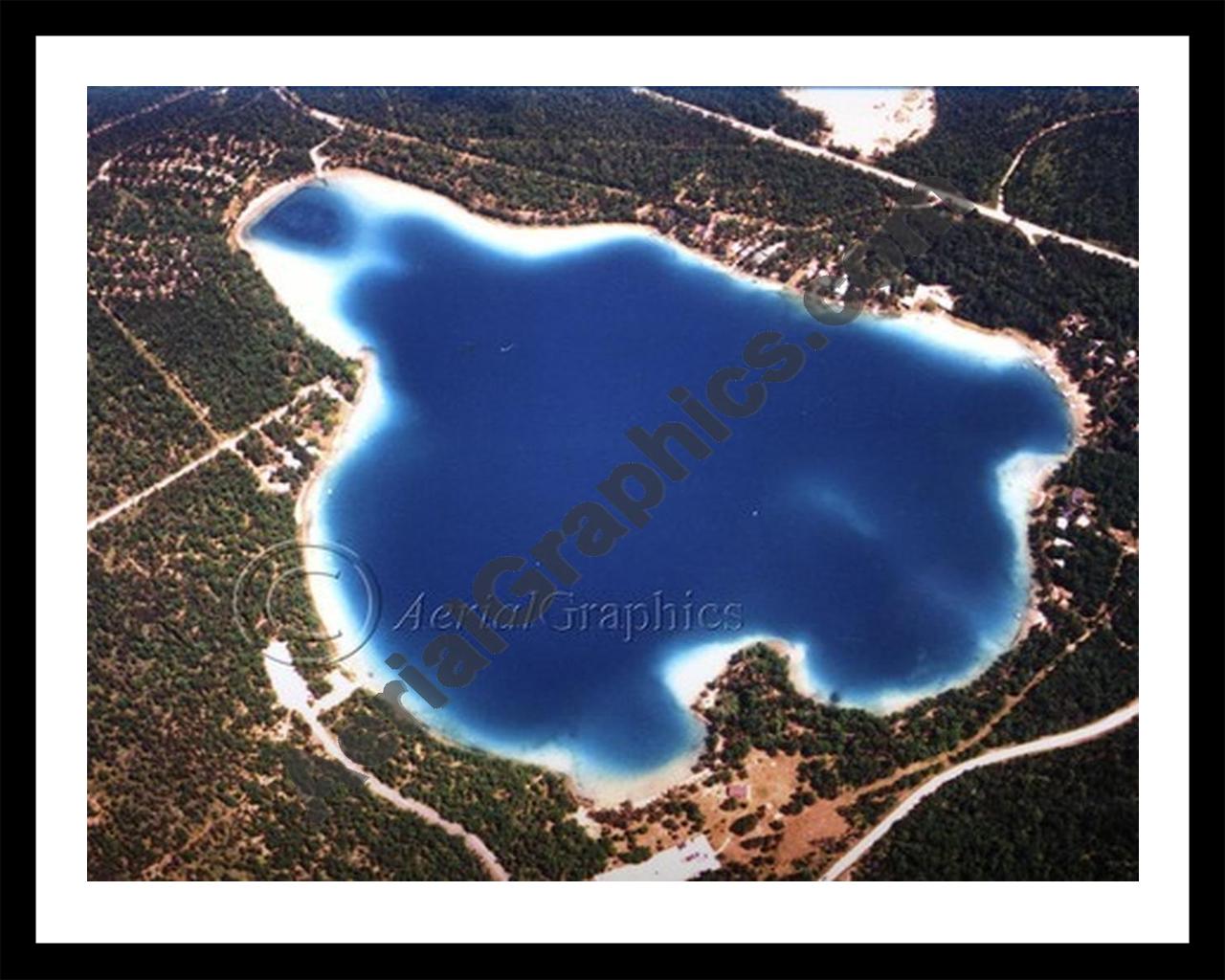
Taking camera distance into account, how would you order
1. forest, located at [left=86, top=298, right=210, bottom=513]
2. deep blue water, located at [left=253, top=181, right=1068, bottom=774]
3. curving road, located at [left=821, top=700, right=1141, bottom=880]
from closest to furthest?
curving road, located at [left=821, top=700, right=1141, bottom=880] → deep blue water, located at [left=253, top=181, right=1068, bottom=774] → forest, located at [left=86, top=298, right=210, bottom=513]

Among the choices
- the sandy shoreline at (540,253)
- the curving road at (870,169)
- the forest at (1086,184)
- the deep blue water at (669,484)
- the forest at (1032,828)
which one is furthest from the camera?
the curving road at (870,169)

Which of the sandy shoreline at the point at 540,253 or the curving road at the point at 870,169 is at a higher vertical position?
the curving road at the point at 870,169

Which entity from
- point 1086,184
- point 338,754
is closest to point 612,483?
point 338,754

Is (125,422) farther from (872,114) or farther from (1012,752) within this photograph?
(1012,752)

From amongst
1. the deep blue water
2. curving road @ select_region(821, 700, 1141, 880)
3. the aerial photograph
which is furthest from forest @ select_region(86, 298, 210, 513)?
curving road @ select_region(821, 700, 1141, 880)

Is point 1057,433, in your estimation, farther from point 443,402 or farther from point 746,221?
point 443,402

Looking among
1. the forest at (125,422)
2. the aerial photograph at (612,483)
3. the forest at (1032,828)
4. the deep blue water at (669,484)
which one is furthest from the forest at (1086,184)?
the forest at (125,422)

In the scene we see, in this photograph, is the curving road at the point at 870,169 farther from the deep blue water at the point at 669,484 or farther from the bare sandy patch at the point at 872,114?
the deep blue water at the point at 669,484

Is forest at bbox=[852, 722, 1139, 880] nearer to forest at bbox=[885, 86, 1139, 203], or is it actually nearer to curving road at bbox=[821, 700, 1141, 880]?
curving road at bbox=[821, 700, 1141, 880]
